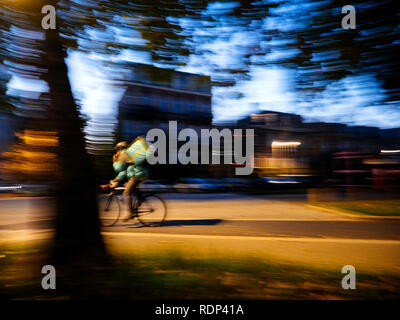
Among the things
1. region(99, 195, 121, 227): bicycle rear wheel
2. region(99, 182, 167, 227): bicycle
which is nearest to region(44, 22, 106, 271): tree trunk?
region(99, 182, 167, 227): bicycle

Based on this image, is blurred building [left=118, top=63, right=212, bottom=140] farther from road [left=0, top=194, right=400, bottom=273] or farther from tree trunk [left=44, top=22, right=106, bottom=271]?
road [left=0, top=194, right=400, bottom=273]

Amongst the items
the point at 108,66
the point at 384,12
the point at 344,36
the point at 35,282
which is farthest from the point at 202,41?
the point at 35,282

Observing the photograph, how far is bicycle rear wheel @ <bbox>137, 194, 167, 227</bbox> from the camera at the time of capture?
6.35 metres

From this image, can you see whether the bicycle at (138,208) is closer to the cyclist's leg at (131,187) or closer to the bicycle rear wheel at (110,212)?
the bicycle rear wheel at (110,212)

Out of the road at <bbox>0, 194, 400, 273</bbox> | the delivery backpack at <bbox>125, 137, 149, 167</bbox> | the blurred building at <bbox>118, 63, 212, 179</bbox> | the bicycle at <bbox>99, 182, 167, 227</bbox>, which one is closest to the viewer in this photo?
the blurred building at <bbox>118, 63, 212, 179</bbox>

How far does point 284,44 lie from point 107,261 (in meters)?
3.20

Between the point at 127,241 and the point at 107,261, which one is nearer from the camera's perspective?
the point at 107,261

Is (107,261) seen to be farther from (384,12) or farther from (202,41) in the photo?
(384,12)

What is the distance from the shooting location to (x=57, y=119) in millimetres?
3080

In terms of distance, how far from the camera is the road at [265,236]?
4.11m

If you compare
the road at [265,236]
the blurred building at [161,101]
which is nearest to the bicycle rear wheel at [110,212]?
the road at [265,236]

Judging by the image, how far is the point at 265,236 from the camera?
18.6 ft

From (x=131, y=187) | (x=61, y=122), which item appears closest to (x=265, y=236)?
(x=131, y=187)

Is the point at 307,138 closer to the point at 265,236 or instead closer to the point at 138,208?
the point at 265,236
